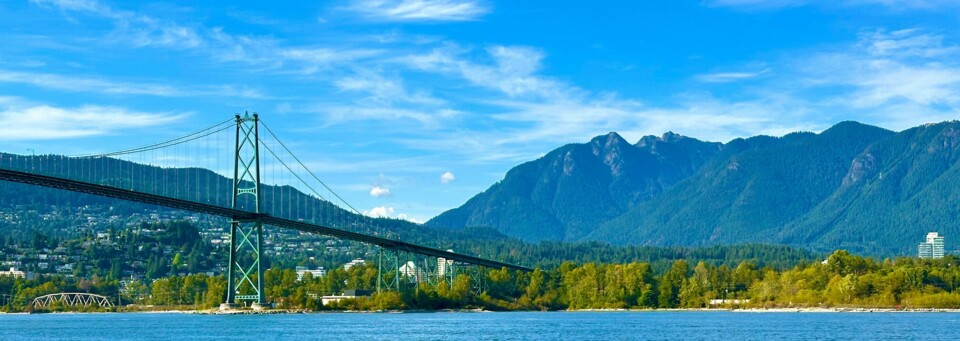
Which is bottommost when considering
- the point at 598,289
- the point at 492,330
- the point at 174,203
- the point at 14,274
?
the point at 492,330

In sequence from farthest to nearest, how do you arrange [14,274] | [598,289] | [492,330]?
[14,274] → [598,289] → [492,330]

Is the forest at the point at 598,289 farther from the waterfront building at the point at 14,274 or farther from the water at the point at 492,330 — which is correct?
the water at the point at 492,330

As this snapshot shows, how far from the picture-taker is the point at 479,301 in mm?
133500

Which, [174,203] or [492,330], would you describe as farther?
[174,203]

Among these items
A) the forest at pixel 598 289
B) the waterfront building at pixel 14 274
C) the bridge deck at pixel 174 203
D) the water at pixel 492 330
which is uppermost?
the bridge deck at pixel 174 203

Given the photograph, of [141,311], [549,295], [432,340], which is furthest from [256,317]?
[549,295]

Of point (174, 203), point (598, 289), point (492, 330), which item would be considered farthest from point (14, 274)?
point (492, 330)

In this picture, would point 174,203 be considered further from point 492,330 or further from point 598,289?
point 598,289

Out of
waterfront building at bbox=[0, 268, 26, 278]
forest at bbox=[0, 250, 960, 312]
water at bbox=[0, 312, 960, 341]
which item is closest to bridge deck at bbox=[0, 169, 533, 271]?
forest at bbox=[0, 250, 960, 312]

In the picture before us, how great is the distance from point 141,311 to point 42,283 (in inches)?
847

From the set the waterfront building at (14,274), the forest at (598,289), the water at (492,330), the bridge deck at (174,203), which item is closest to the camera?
the water at (492,330)

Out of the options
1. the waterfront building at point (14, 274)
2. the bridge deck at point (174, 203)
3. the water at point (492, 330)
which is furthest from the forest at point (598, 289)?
the water at point (492, 330)


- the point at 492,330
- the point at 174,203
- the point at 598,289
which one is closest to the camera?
the point at 492,330

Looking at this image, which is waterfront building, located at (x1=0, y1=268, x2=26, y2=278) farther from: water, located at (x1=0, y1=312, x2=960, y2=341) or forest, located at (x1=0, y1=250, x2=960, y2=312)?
water, located at (x1=0, y1=312, x2=960, y2=341)
